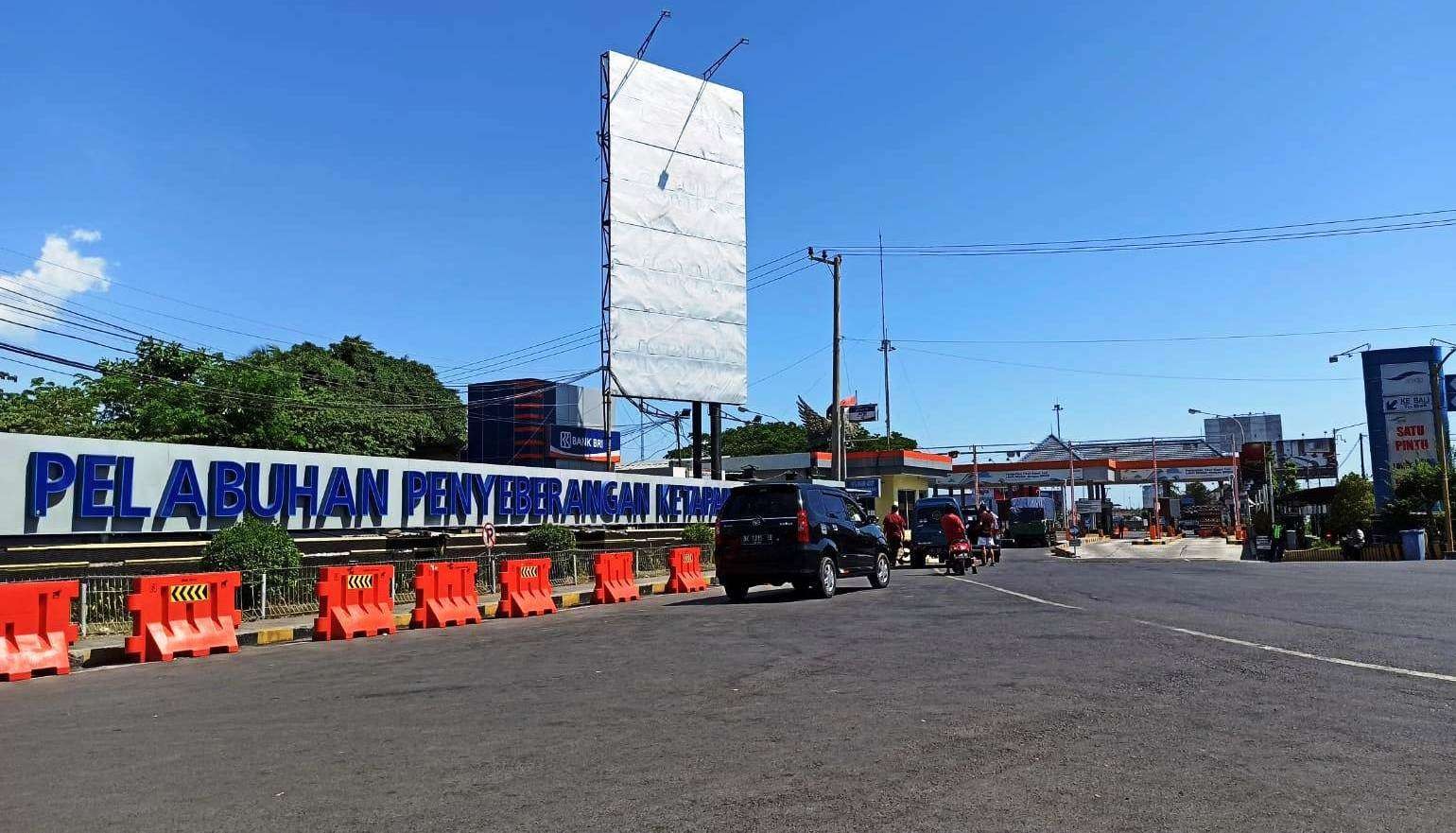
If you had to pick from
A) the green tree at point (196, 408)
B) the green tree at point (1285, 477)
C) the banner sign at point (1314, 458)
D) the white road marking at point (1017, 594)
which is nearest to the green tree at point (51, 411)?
the green tree at point (196, 408)

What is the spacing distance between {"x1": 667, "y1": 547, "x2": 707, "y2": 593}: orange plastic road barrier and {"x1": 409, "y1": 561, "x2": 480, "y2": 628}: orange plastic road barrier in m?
6.77

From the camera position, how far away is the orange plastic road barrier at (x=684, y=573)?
22547 mm

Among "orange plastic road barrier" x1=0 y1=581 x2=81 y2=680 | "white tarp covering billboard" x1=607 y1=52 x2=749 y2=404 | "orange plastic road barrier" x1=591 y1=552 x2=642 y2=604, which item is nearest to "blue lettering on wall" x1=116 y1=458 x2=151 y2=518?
"orange plastic road barrier" x1=0 y1=581 x2=81 y2=680

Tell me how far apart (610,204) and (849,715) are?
100 feet

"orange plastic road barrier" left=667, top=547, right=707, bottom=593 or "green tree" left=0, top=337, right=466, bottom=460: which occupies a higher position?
"green tree" left=0, top=337, right=466, bottom=460

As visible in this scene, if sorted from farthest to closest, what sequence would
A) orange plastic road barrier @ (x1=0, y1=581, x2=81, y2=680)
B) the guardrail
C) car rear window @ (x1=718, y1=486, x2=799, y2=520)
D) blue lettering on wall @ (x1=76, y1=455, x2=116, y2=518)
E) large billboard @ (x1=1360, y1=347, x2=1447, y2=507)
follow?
large billboard @ (x1=1360, y1=347, x2=1447, y2=507) < car rear window @ (x1=718, y1=486, x2=799, y2=520) < blue lettering on wall @ (x1=76, y1=455, x2=116, y2=518) < the guardrail < orange plastic road barrier @ (x1=0, y1=581, x2=81, y2=680)

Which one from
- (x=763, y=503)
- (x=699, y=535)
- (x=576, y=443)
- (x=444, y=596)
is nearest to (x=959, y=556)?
(x=763, y=503)

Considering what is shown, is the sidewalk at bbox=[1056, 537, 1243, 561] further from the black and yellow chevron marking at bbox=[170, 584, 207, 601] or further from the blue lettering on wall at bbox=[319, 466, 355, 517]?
the black and yellow chevron marking at bbox=[170, 584, 207, 601]

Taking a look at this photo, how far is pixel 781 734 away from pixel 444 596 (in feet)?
34.8

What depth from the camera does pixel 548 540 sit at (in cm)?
2573

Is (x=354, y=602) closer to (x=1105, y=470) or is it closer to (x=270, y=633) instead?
(x=270, y=633)

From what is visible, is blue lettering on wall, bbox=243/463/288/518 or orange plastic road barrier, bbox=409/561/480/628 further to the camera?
blue lettering on wall, bbox=243/463/288/518

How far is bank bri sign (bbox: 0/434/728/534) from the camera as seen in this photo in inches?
631

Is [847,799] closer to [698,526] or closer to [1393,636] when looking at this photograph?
[1393,636]
